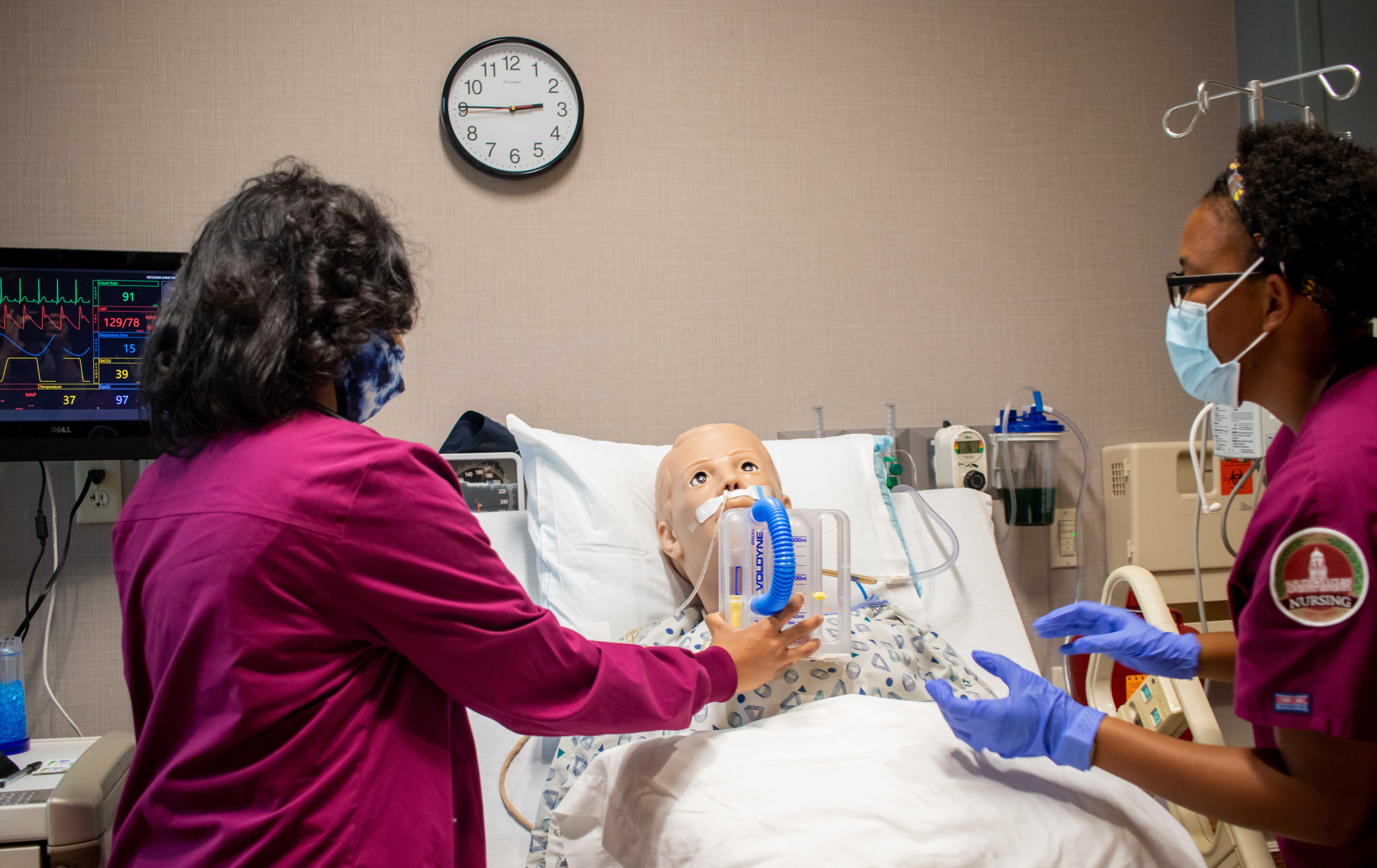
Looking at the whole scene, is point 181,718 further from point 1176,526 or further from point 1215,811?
point 1176,526

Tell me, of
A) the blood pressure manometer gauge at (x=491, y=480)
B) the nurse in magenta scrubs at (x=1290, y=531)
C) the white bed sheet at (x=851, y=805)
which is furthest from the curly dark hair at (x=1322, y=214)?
the blood pressure manometer gauge at (x=491, y=480)

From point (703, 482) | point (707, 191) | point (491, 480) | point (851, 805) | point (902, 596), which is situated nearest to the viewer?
point (851, 805)

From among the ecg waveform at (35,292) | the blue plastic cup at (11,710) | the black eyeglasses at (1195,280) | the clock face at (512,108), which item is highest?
the clock face at (512,108)

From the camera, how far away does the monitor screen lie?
1831 millimetres

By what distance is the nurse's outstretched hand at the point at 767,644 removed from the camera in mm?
1250

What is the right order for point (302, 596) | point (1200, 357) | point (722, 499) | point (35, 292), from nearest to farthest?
point (302, 596), point (1200, 357), point (722, 499), point (35, 292)

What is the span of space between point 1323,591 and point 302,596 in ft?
3.42

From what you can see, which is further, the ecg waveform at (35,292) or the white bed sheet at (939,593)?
the ecg waveform at (35,292)

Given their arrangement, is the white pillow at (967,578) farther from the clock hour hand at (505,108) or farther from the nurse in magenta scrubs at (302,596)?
the clock hour hand at (505,108)

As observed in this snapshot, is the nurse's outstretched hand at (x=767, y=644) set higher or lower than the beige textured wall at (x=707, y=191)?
lower

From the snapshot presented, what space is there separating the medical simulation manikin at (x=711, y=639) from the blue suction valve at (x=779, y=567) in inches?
5.5

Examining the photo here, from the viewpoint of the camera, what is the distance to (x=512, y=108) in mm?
2209

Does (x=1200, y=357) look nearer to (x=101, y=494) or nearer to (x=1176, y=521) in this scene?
(x=1176, y=521)

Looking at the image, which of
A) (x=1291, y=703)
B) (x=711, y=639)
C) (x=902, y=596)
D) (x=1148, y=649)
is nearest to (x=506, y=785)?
(x=711, y=639)
